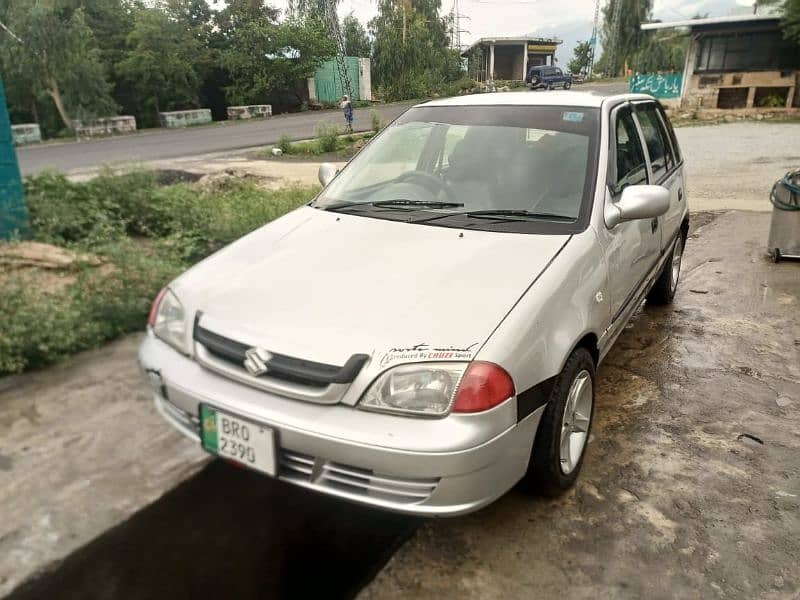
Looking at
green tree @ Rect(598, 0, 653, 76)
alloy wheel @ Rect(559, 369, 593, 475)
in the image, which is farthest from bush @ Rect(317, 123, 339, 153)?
green tree @ Rect(598, 0, 653, 76)

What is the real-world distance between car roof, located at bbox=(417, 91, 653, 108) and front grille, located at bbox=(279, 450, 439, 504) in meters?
2.27

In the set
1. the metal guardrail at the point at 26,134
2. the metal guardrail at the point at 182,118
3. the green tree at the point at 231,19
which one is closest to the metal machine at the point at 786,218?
the metal guardrail at the point at 26,134

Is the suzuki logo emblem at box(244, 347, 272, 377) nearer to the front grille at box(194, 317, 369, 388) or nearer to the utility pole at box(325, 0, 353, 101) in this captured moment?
the front grille at box(194, 317, 369, 388)

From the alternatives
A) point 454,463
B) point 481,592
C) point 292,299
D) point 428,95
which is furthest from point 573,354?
point 428,95

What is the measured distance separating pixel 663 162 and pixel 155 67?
29704 millimetres

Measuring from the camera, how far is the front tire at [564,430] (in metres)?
2.26

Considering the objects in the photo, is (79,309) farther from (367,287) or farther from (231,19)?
(231,19)

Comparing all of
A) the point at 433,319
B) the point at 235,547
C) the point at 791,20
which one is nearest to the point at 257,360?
the point at 433,319

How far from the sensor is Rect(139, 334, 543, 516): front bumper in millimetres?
1887

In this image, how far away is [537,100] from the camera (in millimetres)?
3396

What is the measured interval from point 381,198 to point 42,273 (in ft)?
8.70

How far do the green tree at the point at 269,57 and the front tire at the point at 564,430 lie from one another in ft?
A: 107

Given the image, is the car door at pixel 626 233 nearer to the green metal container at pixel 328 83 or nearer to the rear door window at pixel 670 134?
the rear door window at pixel 670 134

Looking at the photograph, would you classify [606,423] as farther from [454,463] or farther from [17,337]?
[17,337]
